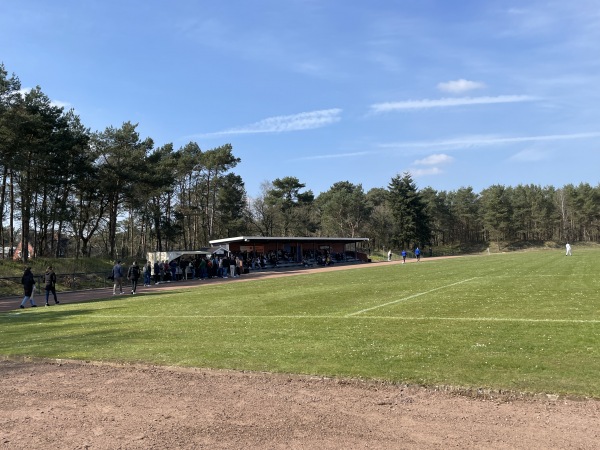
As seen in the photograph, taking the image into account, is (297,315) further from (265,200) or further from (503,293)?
(265,200)

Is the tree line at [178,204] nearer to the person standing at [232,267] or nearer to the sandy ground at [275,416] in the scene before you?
the person standing at [232,267]

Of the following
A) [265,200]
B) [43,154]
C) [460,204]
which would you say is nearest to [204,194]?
[265,200]

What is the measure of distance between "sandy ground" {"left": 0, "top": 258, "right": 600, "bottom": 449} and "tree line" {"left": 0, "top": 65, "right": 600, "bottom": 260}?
1278 inches

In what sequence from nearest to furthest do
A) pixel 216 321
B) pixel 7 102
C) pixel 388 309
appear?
pixel 216 321, pixel 388 309, pixel 7 102

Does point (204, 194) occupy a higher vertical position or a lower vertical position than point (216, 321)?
higher

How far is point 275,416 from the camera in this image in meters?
5.53

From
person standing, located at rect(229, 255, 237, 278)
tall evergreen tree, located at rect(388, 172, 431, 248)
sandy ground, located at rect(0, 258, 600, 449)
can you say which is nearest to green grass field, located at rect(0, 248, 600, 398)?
sandy ground, located at rect(0, 258, 600, 449)

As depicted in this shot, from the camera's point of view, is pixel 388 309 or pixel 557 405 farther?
pixel 388 309

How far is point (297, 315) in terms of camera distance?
44.3 ft

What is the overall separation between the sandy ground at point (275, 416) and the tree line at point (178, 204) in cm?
3245

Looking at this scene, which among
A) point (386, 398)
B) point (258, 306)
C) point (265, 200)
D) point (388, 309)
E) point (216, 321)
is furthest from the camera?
point (265, 200)

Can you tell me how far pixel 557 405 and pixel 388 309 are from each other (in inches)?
337

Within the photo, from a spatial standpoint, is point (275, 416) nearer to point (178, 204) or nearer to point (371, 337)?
point (371, 337)

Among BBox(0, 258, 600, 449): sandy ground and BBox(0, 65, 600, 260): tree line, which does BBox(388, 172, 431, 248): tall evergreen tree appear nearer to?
BBox(0, 65, 600, 260): tree line
